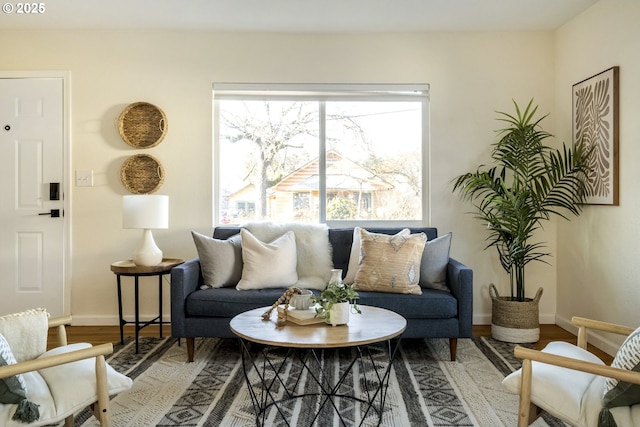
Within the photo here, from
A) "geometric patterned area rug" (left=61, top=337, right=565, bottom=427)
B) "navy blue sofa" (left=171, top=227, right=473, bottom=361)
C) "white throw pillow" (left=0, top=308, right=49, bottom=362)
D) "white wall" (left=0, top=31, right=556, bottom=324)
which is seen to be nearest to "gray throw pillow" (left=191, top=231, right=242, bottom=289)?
"navy blue sofa" (left=171, top=227, right=473, bottom=361)

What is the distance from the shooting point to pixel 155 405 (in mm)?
2361

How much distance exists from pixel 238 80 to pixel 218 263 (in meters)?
1.69

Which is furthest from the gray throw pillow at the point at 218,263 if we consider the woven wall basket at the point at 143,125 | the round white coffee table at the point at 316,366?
the woven wall basket at the point at 143,125

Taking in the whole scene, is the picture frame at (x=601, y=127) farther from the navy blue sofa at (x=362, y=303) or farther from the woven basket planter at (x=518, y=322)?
the navy blue sofa at (x=362, y=303)

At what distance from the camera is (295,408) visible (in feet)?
7.55

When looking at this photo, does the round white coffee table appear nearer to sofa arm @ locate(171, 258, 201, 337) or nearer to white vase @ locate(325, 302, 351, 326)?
white vase @ locate(325, 302, 351, 326)

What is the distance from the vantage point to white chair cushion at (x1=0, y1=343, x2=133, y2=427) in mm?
1607

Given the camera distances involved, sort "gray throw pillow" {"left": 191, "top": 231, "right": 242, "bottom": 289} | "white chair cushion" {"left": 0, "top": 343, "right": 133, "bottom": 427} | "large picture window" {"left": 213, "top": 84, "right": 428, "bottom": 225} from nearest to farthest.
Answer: "white chair cushion" {"left": 0, "top": 343, "right": 133, "bottom": 427} < "gray throw pillow" {"left": 191, "top": 231, "right": 242, "bottom": 289} < "large picture window" {"left": 213, "top": 84, "right": 428, "bottom": 225}

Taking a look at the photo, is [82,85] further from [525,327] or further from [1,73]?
[525,327]

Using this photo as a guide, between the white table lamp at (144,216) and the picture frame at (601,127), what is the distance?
10.4ft

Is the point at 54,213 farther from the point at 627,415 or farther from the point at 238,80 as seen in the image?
the point at 627,415

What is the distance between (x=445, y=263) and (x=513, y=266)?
→ 0.99 meters

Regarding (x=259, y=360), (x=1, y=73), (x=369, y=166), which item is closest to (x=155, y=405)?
(x=259, y=360)

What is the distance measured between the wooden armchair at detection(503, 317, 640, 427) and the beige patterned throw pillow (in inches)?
50.3
